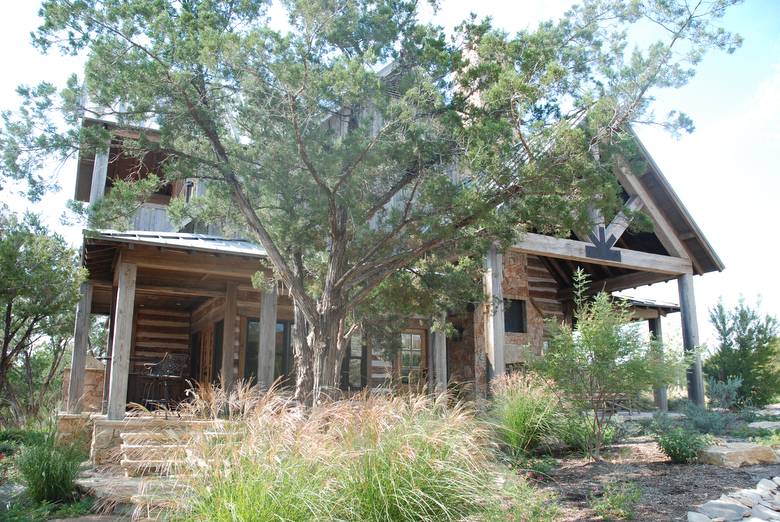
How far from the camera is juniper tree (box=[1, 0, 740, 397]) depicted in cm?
644

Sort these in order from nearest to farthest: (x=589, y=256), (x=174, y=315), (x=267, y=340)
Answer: (x=267, y=340)
(x=589, y=256)
(x=174, y=315)

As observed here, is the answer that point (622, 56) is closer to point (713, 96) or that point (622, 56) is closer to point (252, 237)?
point (713, 96)

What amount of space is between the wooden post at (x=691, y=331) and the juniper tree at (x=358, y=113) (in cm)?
695

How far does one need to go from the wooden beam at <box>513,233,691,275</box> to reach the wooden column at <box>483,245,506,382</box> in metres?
0.52

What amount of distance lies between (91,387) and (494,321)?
785 centimetres

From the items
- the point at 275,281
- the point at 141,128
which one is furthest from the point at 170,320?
the point at 141,128

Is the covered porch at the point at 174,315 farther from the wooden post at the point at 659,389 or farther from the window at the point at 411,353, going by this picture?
the wooden post at the point at 659,389

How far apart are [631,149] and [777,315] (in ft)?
36.3

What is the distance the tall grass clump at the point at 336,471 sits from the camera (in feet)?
12.1

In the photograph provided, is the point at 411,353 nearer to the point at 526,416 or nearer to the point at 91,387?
the point at 526,416

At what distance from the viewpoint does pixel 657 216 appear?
13.2 meters

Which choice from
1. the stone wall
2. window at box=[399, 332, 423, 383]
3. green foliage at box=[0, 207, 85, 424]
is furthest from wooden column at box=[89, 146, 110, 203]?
window at box=[399, 332, 423, 383]

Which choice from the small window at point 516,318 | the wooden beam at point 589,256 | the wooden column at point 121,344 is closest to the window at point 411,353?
the small window at point 516,318

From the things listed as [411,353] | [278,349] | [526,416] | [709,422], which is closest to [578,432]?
[526,416]
